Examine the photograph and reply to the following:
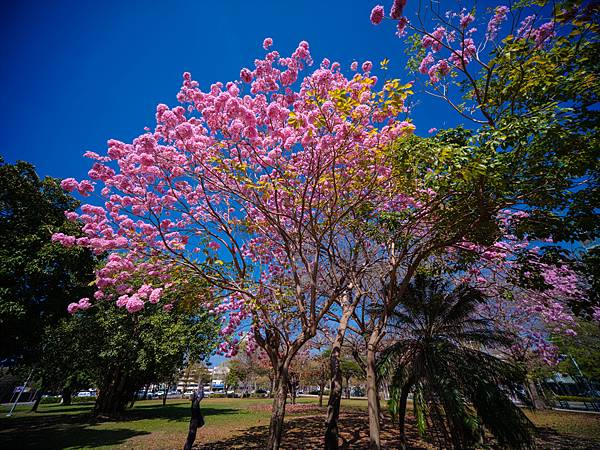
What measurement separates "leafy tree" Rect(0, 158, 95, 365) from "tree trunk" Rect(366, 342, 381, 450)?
10.3 metres

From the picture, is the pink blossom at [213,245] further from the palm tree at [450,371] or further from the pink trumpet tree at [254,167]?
the palm tree at [450,371]

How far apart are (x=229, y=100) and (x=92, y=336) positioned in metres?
18.9

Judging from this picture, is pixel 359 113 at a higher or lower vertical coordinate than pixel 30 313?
higher

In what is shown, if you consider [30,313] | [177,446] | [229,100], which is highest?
[229,100]

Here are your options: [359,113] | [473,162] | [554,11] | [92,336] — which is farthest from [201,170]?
[92,336]

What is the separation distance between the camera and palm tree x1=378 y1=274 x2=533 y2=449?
644 centimetres

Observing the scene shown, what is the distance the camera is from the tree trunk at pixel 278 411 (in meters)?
6.29

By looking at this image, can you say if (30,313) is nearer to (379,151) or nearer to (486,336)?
(379,151)

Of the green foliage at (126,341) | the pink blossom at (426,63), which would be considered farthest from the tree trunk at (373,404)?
the green foliage at (126,341)

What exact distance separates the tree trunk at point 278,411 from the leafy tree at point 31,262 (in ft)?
26.5

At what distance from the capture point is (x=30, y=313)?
993cm

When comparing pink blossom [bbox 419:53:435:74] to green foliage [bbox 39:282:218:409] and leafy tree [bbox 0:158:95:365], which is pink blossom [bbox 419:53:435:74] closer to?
leafy tree [bbox 0:158:95:365]

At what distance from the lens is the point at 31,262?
9570 millimetres

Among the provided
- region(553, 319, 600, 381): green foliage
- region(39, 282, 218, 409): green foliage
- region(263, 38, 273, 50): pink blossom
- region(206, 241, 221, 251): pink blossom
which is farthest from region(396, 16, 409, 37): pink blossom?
region(553, 319, 600, 381): green foliage
